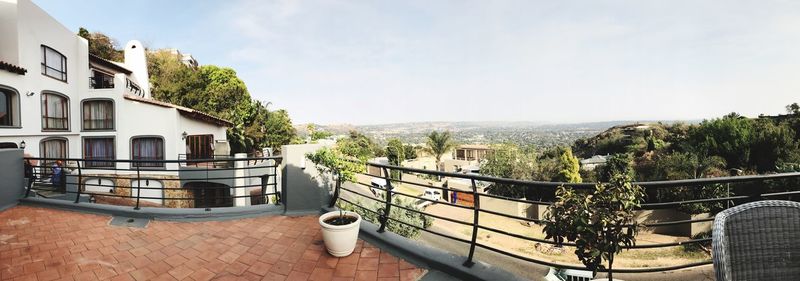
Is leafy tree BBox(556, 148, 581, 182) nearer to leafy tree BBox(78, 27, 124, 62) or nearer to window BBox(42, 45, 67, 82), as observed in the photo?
window BBox(42, 45, 67, 82)

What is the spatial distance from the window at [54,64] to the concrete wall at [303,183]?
18.4 metres

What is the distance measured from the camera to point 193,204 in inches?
605

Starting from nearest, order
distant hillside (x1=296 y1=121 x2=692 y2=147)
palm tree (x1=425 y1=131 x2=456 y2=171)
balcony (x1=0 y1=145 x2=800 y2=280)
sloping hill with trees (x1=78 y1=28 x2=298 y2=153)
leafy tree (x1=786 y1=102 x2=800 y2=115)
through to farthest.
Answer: balcony (x1=0 y1=145 x2=800 y2=280)
sloping hill with trees (x1=78 y1=28 x2=298 y2=153)
leafy tree (x1=786 y1=102 x2=800 y2=115)
palm tree (x1=425 y1=131 x2=456 y2=171)
distant hillside (x1=296 y1=121 x2=692 y2=147)

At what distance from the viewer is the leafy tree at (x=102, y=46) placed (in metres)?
24.4

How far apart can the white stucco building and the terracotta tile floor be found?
44.4 ft

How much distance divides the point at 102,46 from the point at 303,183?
1266 inches

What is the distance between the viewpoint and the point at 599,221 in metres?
1.81

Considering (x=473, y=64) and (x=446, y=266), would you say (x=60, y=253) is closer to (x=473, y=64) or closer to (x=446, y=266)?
(x=446, y=266)

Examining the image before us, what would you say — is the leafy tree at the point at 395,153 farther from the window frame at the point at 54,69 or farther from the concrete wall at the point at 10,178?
the concrete wall at the point at 10,178

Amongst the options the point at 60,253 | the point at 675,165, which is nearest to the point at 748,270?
the point at 60,253

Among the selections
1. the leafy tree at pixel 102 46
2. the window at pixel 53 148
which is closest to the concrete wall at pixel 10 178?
the window at pixel 53 148

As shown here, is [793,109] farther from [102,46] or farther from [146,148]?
[102,46]

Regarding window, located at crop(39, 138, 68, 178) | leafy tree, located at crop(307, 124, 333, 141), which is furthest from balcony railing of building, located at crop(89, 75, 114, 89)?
leafy tree, located at crop(307, 124, 333, 141)

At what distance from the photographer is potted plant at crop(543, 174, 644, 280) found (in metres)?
1.82
